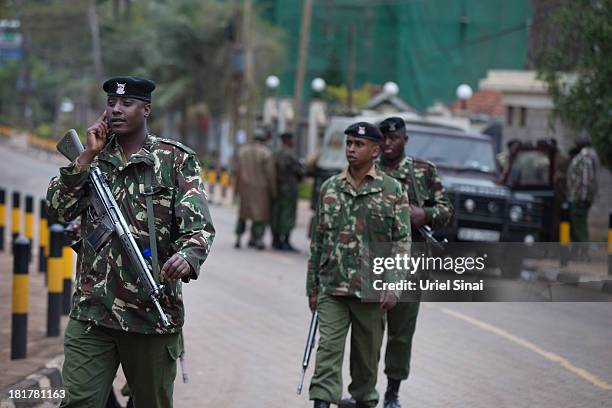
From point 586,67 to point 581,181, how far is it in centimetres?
160

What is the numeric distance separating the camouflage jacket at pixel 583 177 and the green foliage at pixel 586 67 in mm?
229

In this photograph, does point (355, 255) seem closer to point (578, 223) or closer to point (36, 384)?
point (36, 384)

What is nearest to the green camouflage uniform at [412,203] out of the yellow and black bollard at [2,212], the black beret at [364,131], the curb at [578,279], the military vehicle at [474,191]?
the black beret at [364,131]

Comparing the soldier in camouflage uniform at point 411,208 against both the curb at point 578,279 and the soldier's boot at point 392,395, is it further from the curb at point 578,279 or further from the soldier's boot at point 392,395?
the curb at point 578,279

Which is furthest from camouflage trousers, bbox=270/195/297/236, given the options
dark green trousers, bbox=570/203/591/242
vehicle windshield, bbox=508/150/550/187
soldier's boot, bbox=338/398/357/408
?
soldier's boot, bbox=338/398/357/408

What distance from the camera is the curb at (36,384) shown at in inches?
312

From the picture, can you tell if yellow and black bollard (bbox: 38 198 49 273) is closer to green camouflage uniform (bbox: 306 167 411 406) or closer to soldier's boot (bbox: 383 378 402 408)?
soldier's boot (bbox: 383 378 402 408)

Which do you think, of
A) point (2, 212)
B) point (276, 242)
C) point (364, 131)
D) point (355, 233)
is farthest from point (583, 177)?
point (355, 233)

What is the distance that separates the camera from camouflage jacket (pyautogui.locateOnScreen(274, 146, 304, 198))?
2031 cm

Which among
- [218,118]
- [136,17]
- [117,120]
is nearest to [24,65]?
[136,17]

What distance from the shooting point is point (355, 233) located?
25.0ft

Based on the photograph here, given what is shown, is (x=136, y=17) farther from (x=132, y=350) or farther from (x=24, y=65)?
(x=132, y=350)

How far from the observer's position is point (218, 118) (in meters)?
55.1

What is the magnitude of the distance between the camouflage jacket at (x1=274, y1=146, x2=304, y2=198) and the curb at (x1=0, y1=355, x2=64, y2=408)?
1086 cm
